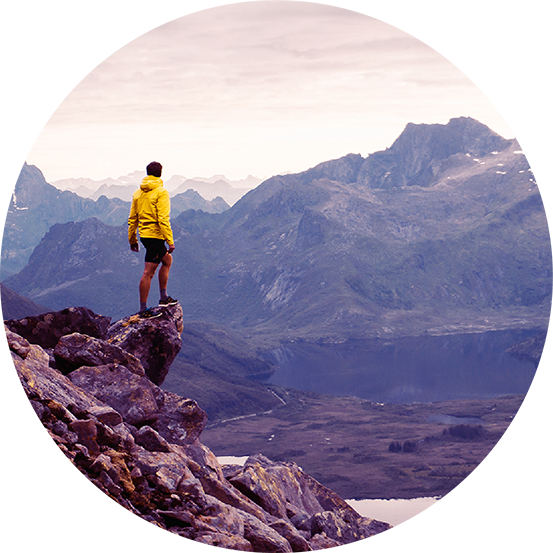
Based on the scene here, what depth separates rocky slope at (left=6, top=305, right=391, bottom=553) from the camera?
39.5ft

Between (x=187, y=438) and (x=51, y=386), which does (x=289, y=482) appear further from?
(x=51, y=386)

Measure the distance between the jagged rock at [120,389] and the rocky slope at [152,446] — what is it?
20 mm

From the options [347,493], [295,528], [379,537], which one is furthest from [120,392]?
[347,493]

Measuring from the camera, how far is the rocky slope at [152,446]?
12.0 m

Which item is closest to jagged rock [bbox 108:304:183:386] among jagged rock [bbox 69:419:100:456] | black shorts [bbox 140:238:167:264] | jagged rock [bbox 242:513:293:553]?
black shorts [bbox 140:238:167:264]

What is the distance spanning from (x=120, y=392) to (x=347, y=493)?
476ft

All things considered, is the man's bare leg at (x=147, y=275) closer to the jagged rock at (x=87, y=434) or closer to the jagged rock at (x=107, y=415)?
the jagged rock at (x=107, y=415)

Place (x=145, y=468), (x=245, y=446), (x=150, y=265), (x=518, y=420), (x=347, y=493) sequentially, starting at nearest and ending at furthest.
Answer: (x=145, y=468), (x=150, y=265), (x=518, y=420), (x=347, y=493), (x=245, y=446)

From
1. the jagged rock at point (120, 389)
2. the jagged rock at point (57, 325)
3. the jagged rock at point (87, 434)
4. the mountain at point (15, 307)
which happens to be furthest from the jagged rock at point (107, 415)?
the mountain at point (15, 307)

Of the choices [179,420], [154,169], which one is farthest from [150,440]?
[154,169]

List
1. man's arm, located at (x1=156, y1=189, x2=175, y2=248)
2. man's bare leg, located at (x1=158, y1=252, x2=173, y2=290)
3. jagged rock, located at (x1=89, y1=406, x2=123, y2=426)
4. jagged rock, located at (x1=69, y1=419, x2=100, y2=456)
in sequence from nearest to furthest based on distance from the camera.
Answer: jagged rock, located at (x1=69, y1=419, x2=100, y2=456)
jagged rock, located at (x1=89, y1=406, x2=123, y2=426)
man's arm, located at (x1=156, y1=189, x2=175, y2=248)
man's bare leg, located at (x1=158, y1=252, x2=173, y2=290)

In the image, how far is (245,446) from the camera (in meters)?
191

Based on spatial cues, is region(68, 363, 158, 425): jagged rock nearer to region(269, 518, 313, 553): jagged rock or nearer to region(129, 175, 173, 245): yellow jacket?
region(129, 175, 173, 245): yellow jacket

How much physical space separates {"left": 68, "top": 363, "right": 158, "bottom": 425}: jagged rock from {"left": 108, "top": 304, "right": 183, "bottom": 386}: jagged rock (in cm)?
136
